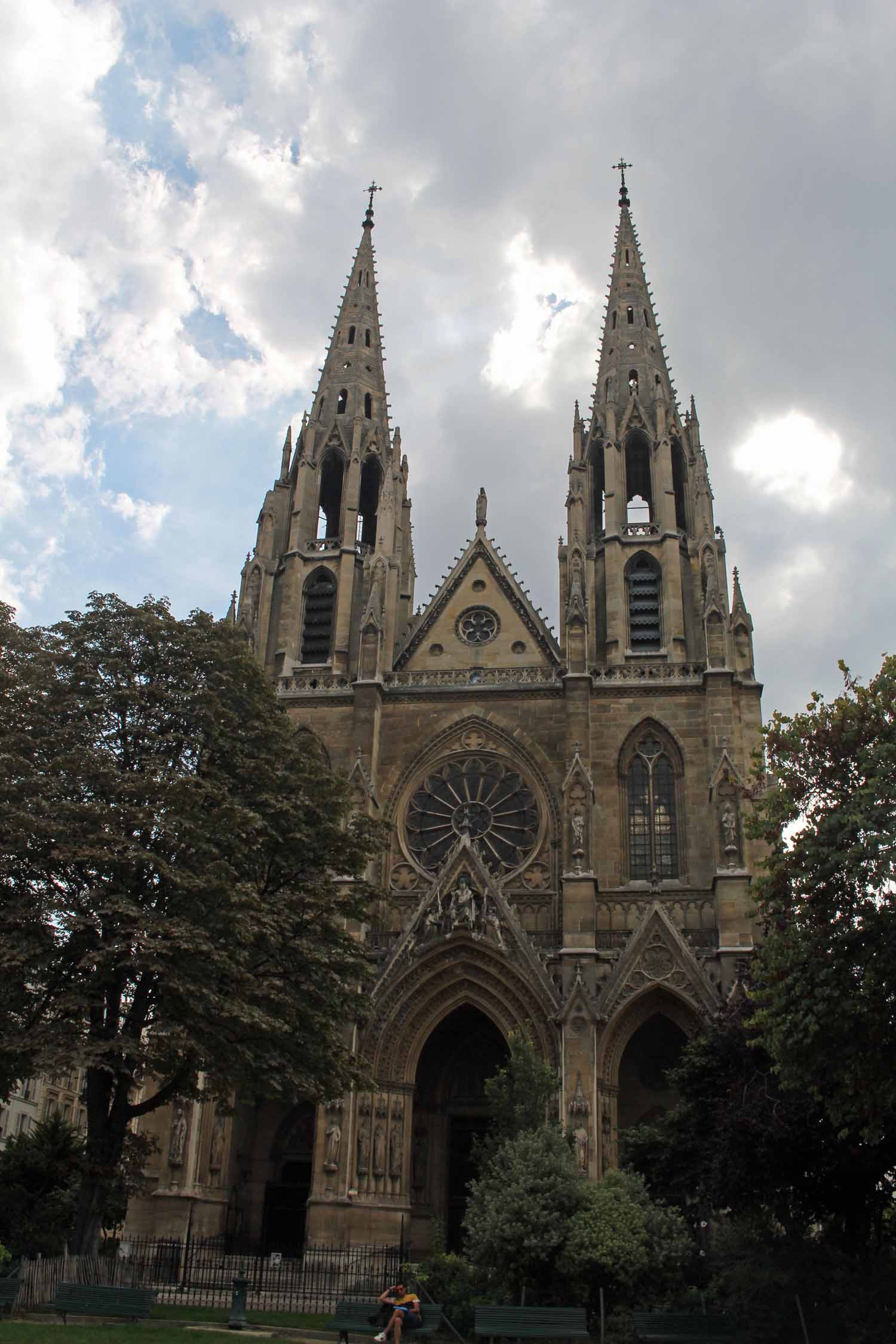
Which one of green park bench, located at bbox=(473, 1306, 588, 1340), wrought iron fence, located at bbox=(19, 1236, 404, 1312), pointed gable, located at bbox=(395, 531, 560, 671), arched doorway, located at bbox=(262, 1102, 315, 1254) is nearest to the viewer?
green park bench, located at bbox=(473, 1306, 588, 1340)

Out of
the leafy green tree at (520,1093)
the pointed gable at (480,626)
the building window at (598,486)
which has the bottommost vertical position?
the leafy green tree at (520,1093)

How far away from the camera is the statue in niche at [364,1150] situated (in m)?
28.0

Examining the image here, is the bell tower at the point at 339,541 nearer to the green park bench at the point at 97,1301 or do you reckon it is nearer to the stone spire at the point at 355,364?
the stone spire at the point at 355,364

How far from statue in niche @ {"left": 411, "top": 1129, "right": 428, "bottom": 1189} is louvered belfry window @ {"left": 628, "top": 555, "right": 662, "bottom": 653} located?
46.5ft

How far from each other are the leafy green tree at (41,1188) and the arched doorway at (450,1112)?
8.06m

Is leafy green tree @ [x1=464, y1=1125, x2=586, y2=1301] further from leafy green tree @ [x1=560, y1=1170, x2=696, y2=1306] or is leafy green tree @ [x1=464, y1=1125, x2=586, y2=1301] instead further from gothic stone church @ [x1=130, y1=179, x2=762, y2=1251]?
gothic stone church @ [x1=130, y1=179, x2=762, y2=1251]

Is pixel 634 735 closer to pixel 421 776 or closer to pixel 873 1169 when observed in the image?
pixel 421 776

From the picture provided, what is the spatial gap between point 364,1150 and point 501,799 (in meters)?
9.60

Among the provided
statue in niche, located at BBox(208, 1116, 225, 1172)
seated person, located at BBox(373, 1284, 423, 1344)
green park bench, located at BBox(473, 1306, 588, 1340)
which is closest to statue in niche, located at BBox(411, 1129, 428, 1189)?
statue in niche, located at BBox(208, 1116, 225, 1172)

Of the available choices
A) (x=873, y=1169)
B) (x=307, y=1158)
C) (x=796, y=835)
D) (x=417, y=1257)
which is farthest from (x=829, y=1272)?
(x=307, y=1158)

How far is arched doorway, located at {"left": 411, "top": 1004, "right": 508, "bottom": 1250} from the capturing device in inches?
1163

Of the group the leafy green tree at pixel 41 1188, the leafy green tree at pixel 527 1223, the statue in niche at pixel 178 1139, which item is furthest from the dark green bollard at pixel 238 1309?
the statue in niche at pixel 178 1139

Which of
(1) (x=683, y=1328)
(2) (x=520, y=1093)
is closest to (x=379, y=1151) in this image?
(2) (x=520, y=1093)

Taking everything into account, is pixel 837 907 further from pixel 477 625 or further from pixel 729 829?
pixel 477 625
